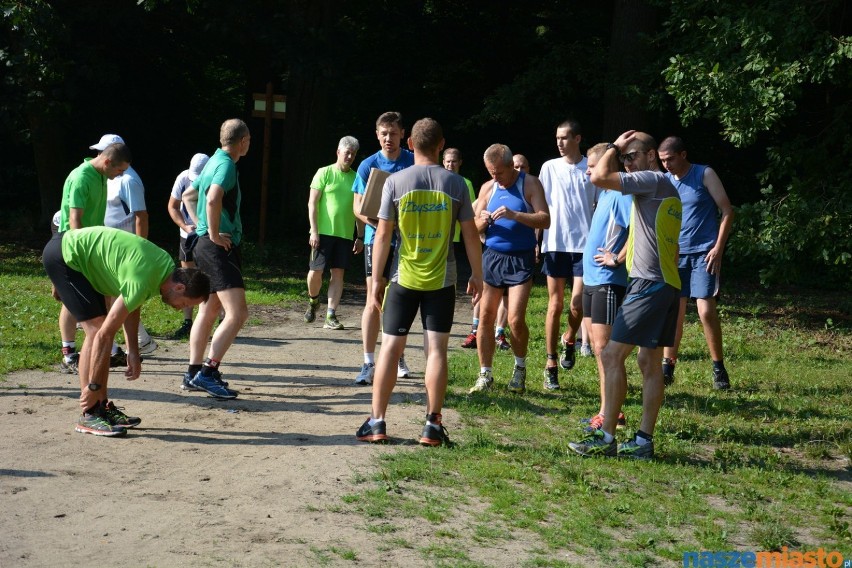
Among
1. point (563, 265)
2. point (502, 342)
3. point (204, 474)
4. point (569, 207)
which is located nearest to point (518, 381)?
point (563, 265)

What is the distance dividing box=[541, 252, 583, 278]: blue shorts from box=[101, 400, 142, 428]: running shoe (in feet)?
12.4

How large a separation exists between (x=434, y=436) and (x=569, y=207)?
3157 millimetres

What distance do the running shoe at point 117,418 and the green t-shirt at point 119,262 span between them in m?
0.76

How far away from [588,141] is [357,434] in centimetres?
1594

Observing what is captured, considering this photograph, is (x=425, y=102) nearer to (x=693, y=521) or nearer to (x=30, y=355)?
(x=30, y=355)

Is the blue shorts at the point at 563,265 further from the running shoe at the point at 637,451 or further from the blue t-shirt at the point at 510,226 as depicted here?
the running shoe at the point at 637,451

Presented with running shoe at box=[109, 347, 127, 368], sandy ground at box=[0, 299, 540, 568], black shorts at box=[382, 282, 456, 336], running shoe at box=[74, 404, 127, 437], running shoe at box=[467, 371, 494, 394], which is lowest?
sandy ground at box=[0, 299, 540, 568]

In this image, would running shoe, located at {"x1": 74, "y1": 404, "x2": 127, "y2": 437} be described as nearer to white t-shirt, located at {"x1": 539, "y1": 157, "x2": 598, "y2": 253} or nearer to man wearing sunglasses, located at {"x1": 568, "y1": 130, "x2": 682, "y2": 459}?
man wearing sunglasses, located at {"x1": 568, "y1": 130, "x2": 682, "y2": 459}

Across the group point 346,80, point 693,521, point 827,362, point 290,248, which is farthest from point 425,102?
point 693,521

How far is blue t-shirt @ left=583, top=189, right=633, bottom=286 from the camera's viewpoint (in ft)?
23.5

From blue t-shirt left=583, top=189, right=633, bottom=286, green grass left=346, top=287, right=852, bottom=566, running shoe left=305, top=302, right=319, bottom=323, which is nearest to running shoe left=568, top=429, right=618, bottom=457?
green grass left=346, top=287, right=852, bottom=566

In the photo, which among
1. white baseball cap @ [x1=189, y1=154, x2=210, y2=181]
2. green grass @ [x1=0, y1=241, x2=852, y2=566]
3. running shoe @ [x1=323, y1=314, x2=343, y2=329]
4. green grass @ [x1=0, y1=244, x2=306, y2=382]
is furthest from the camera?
running shoe @ [x1=323, y1=314, x2=343, y2=329]

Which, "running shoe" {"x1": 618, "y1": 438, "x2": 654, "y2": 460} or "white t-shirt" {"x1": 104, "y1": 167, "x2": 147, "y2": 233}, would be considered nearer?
"running shoe" {"x1": 618, "y1": 438, "x2": 654, "y2": 460}

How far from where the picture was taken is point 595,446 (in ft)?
20.8
